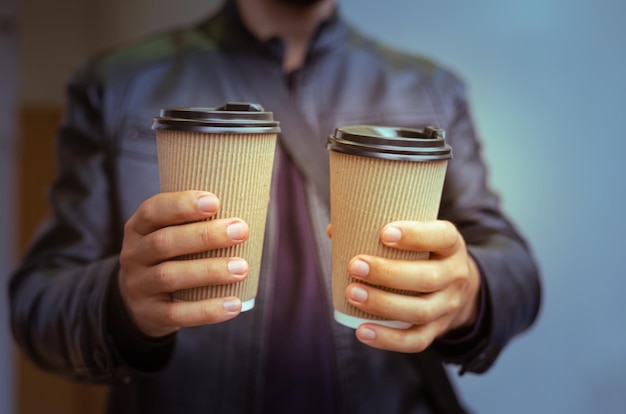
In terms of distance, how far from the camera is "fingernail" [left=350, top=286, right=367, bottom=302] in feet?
1.41

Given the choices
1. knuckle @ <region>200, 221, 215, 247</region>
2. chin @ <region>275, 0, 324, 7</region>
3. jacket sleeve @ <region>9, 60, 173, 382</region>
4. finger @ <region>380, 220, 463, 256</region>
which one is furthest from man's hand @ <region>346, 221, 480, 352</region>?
chin @ <region>275, 0, 324, 7</region>

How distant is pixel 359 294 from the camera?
431 millimetres

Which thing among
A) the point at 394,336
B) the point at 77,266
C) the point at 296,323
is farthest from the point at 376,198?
the point at 77,266

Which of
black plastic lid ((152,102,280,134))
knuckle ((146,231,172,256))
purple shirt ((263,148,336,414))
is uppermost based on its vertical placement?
black plastic lid ((152,102,280,134))

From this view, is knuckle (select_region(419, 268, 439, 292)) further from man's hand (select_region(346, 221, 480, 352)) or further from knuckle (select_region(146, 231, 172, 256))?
knuckle (select_region(146, 231, 172, 256))

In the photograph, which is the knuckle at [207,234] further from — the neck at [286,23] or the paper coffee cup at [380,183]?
the neck at [286,23]

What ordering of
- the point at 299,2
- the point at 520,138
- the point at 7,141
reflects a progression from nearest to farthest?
the point at 299,2
the point at 520,138
the point at 7,141

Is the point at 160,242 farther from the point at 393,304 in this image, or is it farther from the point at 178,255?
the point at 393,304

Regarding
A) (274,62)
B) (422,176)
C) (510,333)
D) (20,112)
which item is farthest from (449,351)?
(20,112)

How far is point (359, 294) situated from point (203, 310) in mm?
115

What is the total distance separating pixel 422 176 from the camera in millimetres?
411

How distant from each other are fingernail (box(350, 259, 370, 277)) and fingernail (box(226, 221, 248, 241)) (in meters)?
0.08

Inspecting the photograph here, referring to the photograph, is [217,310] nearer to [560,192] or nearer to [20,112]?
[560,192]

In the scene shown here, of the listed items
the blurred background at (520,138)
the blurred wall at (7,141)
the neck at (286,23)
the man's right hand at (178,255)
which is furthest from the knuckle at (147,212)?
the blurred wall at (7,141)
